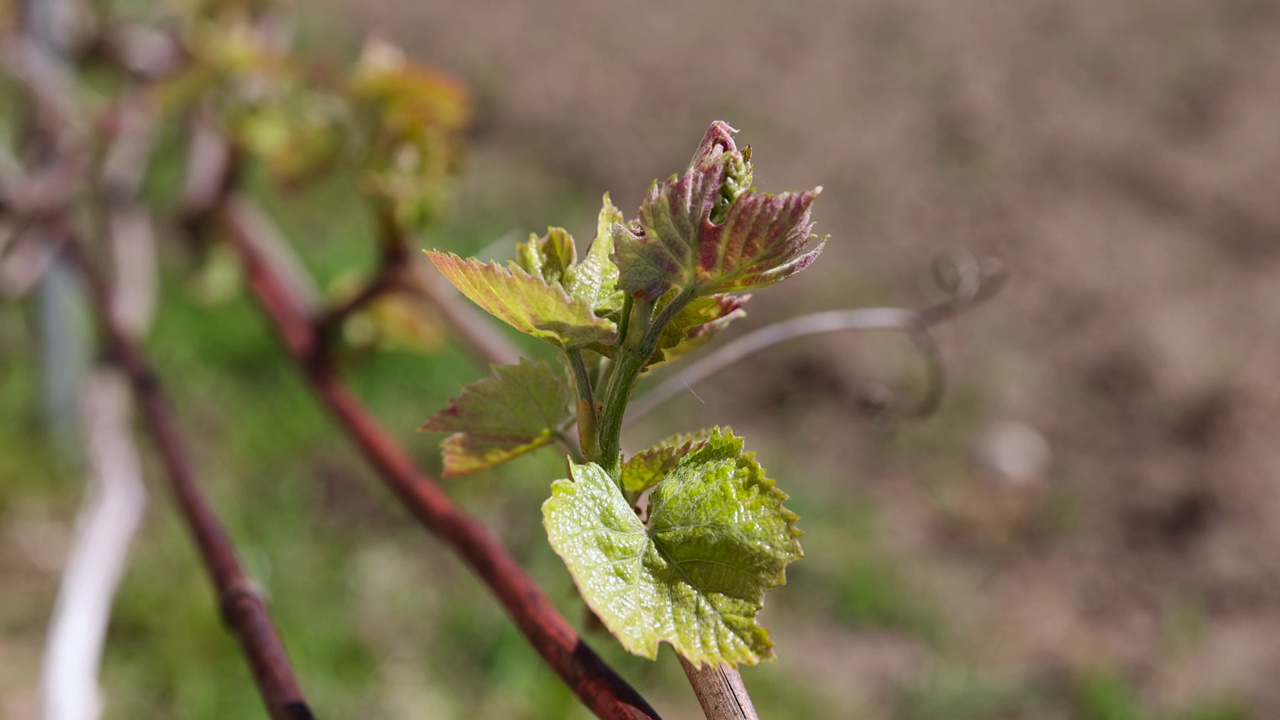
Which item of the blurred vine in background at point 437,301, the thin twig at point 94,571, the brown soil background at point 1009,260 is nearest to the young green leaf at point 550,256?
the blurred vine in background at point 437,301

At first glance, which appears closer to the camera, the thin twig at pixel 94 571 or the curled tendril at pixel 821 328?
the curled tendril at pixel 821 328

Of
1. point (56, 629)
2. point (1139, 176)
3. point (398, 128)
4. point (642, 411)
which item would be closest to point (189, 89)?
point (398, 128)

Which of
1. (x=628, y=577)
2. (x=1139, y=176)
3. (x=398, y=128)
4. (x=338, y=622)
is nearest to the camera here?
(x=628, y=577)

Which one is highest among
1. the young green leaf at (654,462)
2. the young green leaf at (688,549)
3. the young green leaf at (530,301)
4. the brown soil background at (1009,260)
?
the brown soil background at (1009,260)

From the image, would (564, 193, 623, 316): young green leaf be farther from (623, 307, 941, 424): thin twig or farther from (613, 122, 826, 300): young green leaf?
(623, 307, 941, 424): thin twig

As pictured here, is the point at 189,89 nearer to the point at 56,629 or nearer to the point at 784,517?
the point at 56,629

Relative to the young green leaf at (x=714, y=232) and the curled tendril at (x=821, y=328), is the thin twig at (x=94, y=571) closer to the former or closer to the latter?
the curled tendril at (x=821, y=328)
